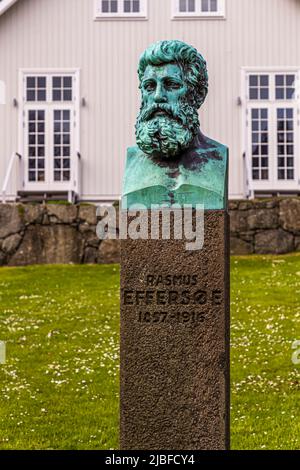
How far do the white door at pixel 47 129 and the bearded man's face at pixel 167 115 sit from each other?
47.3 ft

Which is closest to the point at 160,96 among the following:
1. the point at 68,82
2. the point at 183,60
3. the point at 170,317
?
the point at 183,60

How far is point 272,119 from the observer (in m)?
19.4

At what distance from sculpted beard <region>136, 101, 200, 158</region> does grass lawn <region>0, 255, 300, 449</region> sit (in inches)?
114

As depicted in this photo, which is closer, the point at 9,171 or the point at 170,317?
the point at 170,317

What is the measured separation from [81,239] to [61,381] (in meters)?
8.40

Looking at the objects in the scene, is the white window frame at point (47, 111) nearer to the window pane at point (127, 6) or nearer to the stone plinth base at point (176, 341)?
the window pane at point (127, 6)

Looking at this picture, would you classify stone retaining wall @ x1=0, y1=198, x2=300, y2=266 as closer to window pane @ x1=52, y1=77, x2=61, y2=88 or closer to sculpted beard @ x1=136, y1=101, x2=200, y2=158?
window pane @ x1=52, y1=77, x2=61, y2=88

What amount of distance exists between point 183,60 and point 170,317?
1685mm

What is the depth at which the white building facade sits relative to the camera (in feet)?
63.3

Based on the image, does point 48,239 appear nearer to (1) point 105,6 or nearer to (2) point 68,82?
(2) point 68,82

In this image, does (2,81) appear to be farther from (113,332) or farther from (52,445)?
(52,445)

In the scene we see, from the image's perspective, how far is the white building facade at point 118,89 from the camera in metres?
19.3

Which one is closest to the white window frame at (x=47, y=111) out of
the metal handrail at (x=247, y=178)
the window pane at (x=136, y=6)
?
the window pane at (x=136, y=6)

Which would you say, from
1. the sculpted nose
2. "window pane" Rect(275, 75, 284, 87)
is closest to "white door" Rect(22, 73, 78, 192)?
"window pane" Rect(275, 75, 284, 87)
